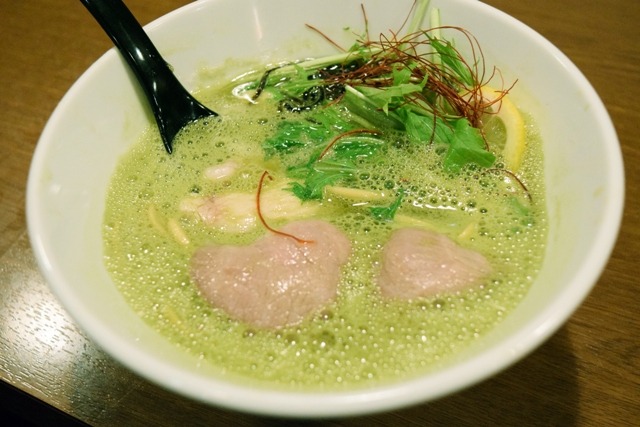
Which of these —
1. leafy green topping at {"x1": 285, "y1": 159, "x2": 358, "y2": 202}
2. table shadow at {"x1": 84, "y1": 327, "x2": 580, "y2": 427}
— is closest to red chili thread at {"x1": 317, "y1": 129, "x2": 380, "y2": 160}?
leafy green topping at {"x1": 285, "y1": 159, "x2": 358, "y2": 202}

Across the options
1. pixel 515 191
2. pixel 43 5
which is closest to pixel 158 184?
pixel 515 191

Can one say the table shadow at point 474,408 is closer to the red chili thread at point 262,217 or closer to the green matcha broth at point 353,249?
the green matcha broth at point 353,249

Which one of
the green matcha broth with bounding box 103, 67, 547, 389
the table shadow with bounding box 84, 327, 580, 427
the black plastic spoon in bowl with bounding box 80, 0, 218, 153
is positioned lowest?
the table shadow with bounding box 84, 327, 580, 427

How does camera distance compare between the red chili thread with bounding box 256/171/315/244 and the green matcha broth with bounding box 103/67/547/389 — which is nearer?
the green matcha broth with bounding box 103/67/547/389

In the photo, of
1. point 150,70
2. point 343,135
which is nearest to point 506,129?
point 343,135

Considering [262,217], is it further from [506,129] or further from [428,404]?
[506,129]

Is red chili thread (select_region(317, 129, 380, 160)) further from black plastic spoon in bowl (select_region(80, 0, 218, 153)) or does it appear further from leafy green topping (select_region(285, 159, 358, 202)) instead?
black plastic spoon in bowl (select_region(80, 0, 218, 153))

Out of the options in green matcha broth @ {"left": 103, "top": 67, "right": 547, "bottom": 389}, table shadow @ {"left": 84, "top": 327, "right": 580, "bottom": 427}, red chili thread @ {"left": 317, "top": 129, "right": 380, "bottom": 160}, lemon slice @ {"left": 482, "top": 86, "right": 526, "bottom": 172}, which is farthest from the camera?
red chili thread @ {"left": 317, "top": 129, "right": 380, "bottom": 160}
